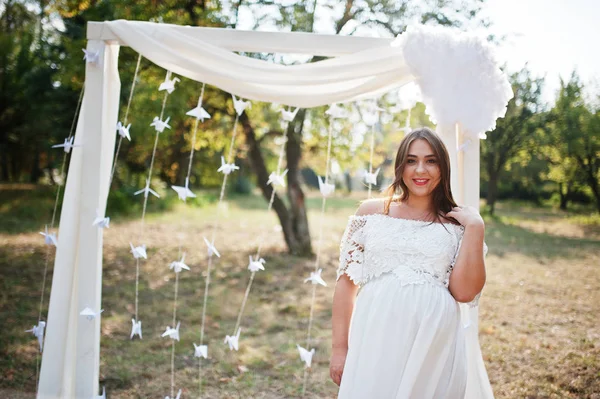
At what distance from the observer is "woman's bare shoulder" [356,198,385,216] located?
2086mm

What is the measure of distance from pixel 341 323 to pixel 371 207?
0.48m

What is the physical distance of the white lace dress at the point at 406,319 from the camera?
73.1 inches

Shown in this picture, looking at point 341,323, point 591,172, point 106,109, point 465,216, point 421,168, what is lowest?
point 341,323

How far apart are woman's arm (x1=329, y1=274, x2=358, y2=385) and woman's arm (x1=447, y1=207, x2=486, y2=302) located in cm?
40

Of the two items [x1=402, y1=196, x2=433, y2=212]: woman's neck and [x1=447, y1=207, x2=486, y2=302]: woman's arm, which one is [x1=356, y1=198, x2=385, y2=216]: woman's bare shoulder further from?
[x1=447, y1=207, x2=486, y2=302]: woman's arm

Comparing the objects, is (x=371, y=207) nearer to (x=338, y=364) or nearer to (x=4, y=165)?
(x=338, y=364)

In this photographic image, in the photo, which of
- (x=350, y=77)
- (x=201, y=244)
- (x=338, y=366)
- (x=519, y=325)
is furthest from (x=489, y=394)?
(x=201, y=244)

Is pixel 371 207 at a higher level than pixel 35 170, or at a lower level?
lower

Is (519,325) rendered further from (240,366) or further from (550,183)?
(550,183)

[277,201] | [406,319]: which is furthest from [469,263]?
[277,201]

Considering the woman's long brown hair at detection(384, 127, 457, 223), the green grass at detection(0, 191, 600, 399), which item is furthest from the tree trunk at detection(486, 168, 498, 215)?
the woman's long brown hair at detection(384, 127, 457, 223)

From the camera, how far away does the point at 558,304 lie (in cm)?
611

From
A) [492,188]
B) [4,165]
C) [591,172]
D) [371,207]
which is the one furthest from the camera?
[4,165]

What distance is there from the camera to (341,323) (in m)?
2.02
